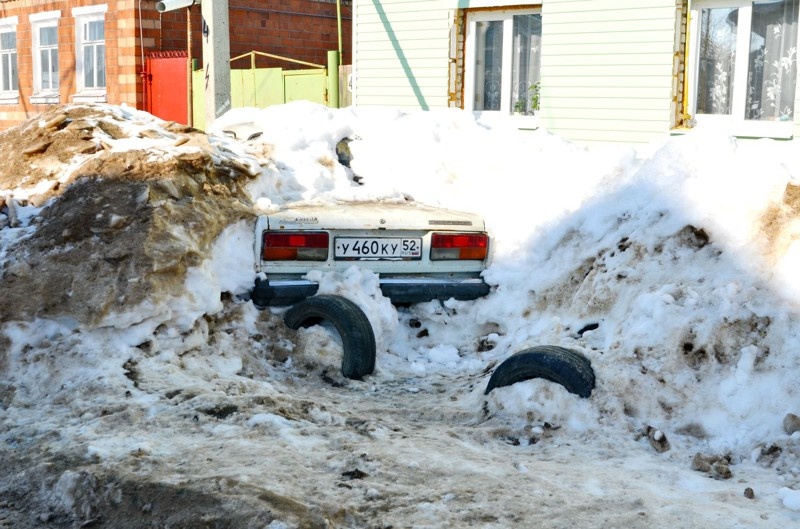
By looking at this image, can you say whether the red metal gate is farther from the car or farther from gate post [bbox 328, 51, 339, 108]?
the car

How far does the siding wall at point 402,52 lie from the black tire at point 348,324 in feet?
29.9

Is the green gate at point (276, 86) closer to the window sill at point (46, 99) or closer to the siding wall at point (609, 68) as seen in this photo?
the siding wall at point (609, 68)

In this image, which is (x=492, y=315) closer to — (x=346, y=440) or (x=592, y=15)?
(x=346, y=440)

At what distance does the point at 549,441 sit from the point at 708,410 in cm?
78

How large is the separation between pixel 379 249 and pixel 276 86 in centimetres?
1219

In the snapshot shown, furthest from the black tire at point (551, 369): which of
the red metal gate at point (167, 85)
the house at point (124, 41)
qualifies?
the red metal gate at point (167, 85)

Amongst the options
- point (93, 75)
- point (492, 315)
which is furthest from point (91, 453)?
point (93, 75)

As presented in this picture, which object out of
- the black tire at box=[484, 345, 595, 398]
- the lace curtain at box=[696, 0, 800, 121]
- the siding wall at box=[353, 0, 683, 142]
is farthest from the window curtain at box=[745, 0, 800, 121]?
the black tire at box=[484, 345, 595, 398]

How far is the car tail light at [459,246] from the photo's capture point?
6438mm

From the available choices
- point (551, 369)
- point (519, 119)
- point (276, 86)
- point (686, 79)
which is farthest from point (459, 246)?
point (276, 86)

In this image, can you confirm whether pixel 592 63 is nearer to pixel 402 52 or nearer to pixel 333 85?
pixel 402 52

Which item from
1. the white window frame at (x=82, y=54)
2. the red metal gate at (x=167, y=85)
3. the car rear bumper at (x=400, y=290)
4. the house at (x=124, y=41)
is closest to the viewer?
the car rear bumper at (x=400, y=290)

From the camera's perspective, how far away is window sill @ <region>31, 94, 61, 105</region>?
891 inches

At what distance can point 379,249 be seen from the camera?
248 inches
